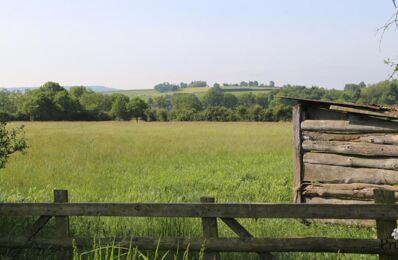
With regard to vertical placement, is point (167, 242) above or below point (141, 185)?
above

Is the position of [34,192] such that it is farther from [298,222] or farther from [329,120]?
[329,120]

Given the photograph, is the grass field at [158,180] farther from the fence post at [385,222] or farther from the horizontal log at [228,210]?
the fence post at [385,222]

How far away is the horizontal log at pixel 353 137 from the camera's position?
889 centimetres

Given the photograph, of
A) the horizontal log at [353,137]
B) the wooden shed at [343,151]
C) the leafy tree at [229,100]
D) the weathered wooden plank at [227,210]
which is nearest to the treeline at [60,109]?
the leafy tree at [229,100]

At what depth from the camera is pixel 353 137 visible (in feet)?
30.7

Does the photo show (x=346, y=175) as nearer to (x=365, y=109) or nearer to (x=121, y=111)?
(x=365, y=109)

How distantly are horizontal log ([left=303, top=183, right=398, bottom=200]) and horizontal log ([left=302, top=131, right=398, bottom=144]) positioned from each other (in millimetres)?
856

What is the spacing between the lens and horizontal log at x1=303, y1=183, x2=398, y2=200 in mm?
8977

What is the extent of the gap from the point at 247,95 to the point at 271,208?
5729 inches

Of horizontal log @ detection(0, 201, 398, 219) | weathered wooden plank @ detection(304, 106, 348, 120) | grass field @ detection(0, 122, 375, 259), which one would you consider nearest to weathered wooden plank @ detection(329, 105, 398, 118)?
weathered wooden plank @ detection(304, 106, 348, 120)

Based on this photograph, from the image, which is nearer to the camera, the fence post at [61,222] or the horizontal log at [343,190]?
the fence post at [61,222]

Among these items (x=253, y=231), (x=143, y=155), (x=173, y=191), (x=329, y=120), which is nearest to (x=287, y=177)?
(x=173, y=191)

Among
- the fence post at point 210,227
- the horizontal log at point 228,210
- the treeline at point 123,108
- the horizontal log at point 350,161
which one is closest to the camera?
the horizontal log at point 228,210

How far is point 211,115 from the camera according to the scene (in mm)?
97375
